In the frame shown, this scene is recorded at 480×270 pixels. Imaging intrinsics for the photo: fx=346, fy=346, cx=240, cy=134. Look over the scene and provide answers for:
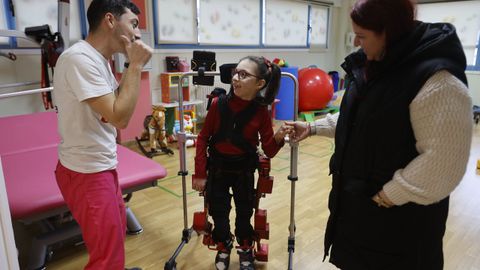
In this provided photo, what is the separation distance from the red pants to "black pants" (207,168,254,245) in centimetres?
55

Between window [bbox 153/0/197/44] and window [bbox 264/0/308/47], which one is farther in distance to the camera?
window [bbox 264/0/308/47]

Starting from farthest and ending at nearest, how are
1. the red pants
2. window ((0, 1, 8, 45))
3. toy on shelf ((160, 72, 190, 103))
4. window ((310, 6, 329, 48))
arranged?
window ((310, 6, 329, 48)), toy on shelf ((160, 72, 190, 103)), window ((0, 1, 8, 45)), the red pants

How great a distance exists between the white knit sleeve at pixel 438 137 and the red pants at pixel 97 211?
1.09 metres

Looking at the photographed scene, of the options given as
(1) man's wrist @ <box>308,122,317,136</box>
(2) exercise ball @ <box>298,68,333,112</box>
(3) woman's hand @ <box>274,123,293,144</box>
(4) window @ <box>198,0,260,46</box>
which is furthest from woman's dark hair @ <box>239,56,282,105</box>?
(2) exercise ball @ <box>298,68,333,112</box>

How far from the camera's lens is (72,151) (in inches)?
53.0

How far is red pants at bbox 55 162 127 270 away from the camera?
1.38 m

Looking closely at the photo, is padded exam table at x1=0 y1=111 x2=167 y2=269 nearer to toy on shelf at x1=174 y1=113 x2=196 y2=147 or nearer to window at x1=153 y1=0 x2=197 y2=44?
toy on shelf at x1=174 y1=113 x2=196 y2=147

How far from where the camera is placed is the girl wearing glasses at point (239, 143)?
1.73m

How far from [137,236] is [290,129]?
1.42 metres

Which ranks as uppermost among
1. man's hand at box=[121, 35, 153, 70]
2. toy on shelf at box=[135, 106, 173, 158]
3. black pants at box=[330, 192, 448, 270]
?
man's hand at box=[121, 35, 153, 70]

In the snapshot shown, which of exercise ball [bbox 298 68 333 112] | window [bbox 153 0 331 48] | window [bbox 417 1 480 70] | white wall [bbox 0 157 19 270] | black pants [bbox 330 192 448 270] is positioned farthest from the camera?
window [bbox 417 1 480 70]

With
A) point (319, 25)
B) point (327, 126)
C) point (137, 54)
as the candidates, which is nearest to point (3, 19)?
point (137, 54)

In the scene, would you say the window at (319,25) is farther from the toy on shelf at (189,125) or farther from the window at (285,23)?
the toy on shelf at (189,125)

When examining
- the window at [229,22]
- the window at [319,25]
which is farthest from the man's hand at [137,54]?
the window at [319,25]
